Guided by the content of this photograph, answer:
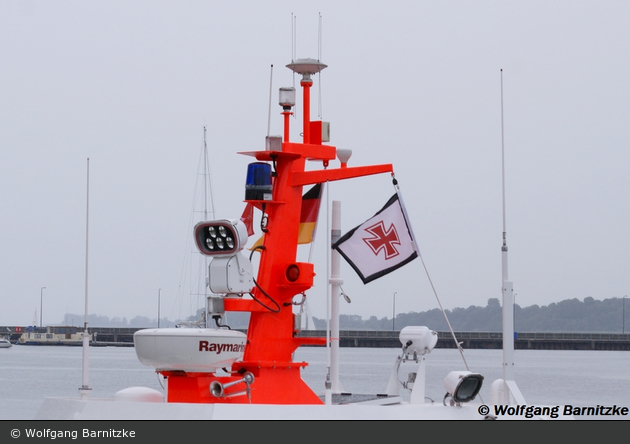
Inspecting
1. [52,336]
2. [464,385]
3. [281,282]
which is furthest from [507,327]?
[52,336]

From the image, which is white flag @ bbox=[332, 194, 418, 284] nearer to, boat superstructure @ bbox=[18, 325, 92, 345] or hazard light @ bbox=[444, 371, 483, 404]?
hazard light @ bbox=[444, 371, 483, 404]

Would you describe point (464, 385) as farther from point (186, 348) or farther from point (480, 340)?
point (480, 340)

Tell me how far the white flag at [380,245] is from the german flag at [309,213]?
469 millimetres

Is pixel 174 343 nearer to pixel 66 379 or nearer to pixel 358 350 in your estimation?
pixel 66 379

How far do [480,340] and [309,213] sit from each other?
107895 millimetres

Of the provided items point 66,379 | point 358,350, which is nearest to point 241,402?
point 66,379

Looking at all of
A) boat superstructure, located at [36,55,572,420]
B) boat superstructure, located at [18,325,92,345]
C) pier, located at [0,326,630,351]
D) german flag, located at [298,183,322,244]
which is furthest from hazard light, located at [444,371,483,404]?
boat superstructure, located at [18,325,92,345]

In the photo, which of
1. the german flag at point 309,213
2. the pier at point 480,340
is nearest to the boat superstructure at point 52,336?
the pier at point 480,340

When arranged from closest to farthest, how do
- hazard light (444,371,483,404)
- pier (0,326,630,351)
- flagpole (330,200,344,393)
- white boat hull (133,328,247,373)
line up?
white boat hull (133,328,247,373)
hazard light (444,371,483,404)
flagpole (330,200,344,393)
pier (0,326,630,351)

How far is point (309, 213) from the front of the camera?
44.3 feet

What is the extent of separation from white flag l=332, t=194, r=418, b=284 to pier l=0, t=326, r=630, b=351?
10049cm

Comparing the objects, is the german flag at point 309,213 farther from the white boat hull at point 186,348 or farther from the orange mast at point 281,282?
the white boat hull at point 186,348

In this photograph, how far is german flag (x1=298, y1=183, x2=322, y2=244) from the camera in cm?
1339
